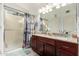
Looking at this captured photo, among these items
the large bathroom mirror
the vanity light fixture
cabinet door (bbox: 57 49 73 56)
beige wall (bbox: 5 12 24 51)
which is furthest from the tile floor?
the vanity light fixture

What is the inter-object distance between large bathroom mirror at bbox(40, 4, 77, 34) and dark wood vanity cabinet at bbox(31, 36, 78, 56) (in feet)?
0.95

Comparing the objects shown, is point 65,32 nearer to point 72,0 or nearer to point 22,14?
point 72,0

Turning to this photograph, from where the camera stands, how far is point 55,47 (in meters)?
1.98

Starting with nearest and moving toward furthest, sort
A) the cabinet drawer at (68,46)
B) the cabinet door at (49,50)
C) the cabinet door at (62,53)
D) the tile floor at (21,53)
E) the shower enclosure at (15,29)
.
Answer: the cabinet drawer at (68,46) < the cabinet door at (62,53) < the tile floor at (21,53) < the cabinet door at (49,50) < the shower enclosure at (15,29)

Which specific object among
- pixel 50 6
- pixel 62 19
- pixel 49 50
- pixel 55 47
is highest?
pixel 50 6

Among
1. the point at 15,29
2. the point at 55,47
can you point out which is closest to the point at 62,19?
the point at 55,47

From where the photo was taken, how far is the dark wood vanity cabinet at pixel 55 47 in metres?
1.60

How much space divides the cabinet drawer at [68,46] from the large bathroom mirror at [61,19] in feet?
0.97

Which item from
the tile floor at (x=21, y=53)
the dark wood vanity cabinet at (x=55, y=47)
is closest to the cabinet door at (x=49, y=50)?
the dark wood vanity cabinet at (x=55, y=47)

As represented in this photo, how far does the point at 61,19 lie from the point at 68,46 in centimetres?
71

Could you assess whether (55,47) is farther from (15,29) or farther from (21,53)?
(15,29)

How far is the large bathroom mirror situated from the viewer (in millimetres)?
1891

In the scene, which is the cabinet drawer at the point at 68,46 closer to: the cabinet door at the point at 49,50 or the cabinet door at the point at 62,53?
the cabinet door at the point at 62,53

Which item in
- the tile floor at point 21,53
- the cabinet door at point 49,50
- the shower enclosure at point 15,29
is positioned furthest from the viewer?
the shower enclosure at point 15,29
